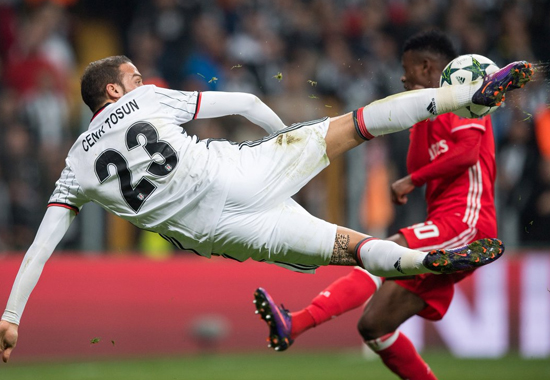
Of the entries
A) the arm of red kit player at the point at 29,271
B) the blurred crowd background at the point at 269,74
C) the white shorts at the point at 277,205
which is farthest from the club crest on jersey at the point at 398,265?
the blurred crowd background at the point at 269,74

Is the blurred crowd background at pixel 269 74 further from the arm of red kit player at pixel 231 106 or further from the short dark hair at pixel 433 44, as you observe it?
the arm of red kit player at pixel 231 106

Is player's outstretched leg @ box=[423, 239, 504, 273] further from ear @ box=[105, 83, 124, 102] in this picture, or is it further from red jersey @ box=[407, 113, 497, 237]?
ear @ box=[105, 83, 124, 102]

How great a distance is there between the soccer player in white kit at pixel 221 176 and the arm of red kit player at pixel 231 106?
0.01m

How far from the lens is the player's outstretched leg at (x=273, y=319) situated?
598 cm

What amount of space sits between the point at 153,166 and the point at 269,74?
6523 mm

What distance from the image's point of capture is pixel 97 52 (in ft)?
44.2

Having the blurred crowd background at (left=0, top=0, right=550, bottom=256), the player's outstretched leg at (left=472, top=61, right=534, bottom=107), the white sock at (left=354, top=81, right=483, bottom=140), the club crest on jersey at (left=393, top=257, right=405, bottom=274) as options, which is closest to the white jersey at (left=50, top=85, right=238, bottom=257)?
the white sock at (left=354, top=81, right=483, bottom=140)

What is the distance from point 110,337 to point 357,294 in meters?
4.85

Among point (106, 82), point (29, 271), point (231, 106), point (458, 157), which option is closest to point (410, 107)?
point (458, 157)

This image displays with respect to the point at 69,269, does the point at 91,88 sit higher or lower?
higher

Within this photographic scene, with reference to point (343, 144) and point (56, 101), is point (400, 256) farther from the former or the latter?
point (56, 101)

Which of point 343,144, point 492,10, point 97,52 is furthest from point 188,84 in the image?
point 343,144

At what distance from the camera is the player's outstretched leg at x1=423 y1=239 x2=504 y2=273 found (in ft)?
16.3

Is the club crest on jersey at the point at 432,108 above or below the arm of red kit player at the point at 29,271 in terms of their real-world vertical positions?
above
